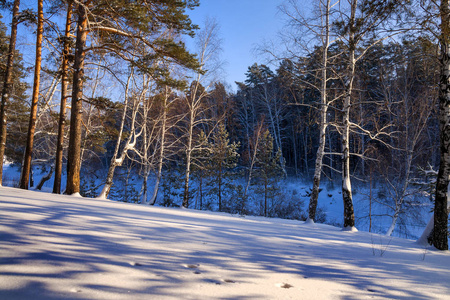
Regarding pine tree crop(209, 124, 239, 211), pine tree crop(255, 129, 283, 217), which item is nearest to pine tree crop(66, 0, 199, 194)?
pine tree crop(209, 124, 239, 211)

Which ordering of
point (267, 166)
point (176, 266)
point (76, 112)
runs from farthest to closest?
1. point (267, 166)
2. point (76, 112)
3. point (176, 266)

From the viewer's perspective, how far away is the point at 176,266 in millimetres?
2434

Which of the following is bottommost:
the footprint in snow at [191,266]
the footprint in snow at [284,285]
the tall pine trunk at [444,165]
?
the footprint in snow at [284,285]

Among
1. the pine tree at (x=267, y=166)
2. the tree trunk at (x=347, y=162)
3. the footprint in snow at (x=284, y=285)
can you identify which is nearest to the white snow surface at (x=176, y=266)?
the footprint in snow at (x=284, y=285)

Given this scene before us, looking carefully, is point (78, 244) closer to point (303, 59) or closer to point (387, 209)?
point (303, 59)

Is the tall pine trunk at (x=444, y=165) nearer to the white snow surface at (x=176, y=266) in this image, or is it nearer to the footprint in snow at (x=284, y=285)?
the white snow surface at (x=176, y=266)

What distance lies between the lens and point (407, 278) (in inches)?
111

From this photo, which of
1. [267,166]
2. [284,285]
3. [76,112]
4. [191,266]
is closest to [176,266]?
[191,266]

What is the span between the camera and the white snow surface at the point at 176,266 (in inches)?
75.8

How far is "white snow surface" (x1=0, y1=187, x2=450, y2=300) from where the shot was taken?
6.31 ft

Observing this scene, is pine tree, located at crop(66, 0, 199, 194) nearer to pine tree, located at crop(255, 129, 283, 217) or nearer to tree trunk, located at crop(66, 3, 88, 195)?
tree trunk, located at crop(66, 3, 88, 195)

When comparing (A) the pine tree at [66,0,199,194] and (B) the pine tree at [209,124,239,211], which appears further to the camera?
(B) the pine tree at [209,124,239,211]

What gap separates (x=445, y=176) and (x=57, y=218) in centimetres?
702

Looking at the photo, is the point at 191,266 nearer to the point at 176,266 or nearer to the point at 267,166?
the point at 176,266
